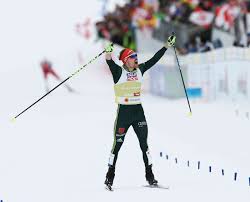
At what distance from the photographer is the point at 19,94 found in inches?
915

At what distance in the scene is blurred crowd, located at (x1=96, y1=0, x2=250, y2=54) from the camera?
22.0m

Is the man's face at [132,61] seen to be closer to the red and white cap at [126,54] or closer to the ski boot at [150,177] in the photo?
the red and white cap at [126,54]

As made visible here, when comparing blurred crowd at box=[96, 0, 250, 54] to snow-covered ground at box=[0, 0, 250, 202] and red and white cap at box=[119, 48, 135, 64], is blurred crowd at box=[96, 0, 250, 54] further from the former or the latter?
red and white cap at box=[119, 48, 135, 64]

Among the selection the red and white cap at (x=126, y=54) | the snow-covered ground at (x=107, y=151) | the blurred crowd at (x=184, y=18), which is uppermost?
the blurred crowd at (x=184, y=18)

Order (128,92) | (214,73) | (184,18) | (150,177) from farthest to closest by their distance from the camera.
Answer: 1. (184,18)
2. (214,73)
3. (150,177)
4. (128,92)

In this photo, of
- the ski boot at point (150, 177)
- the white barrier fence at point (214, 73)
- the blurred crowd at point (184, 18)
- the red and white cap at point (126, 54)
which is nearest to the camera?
the red and white cap at point (126, 54)

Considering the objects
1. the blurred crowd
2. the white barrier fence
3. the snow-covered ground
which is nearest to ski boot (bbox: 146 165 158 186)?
the snow-covered ground

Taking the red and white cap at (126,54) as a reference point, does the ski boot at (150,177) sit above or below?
below

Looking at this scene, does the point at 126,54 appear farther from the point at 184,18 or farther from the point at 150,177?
the point at 184,18

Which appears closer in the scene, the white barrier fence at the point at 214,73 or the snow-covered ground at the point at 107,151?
the snow-covered ground at the point at 107,151

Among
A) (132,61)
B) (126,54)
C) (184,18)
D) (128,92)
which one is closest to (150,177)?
(128,92)

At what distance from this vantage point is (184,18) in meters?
25.5

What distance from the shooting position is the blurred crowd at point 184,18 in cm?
2197

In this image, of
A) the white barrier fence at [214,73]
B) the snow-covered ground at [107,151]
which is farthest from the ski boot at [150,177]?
the white barrier fence at [214,73]
